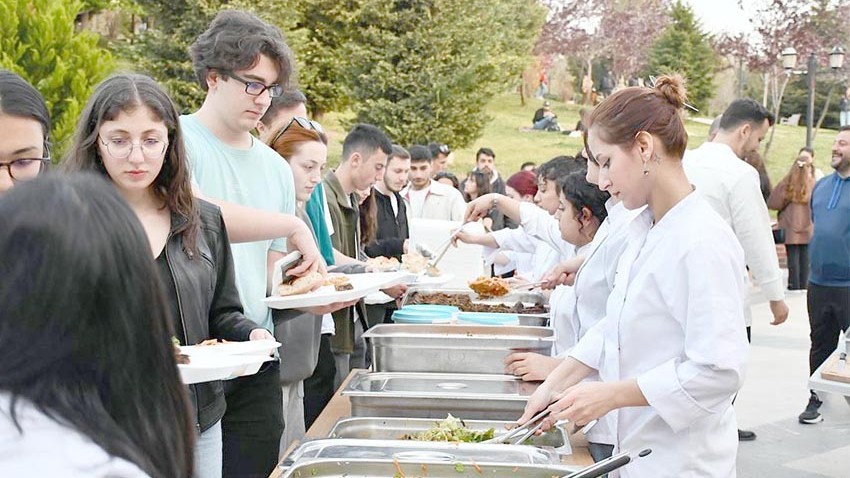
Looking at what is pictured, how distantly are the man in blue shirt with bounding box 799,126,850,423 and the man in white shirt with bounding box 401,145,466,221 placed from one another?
2.87 metres

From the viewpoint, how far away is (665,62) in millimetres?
25844

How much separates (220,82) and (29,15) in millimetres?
4833

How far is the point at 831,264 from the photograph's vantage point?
4.91 m

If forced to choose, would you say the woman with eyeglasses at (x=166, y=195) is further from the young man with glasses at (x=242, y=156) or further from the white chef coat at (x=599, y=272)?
the white chef coat at (x=599, y=272)

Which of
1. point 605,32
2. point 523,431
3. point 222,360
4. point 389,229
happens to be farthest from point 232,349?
point 605,32

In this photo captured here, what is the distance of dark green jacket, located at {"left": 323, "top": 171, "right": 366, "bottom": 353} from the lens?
3461 millimetres

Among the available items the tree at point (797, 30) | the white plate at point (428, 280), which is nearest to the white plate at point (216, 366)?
the white plate at point (428, 280)

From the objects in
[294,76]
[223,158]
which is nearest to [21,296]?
[223,158]

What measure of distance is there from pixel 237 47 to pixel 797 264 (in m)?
8.17

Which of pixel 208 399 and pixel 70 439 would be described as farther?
pixel 208 399

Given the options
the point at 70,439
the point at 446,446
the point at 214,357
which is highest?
the point at 70,439

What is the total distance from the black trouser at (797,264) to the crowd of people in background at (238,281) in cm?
618

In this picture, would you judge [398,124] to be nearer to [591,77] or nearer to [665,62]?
[665,62]

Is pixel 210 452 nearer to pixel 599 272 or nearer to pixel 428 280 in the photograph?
pixel 599 272
